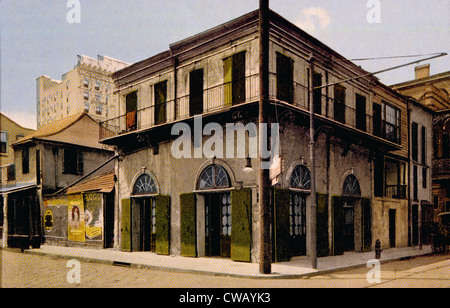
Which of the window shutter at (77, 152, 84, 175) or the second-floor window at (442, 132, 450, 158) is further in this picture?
the second-floor window at (442, 132, 450, 158)

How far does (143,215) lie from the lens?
18.7 meters

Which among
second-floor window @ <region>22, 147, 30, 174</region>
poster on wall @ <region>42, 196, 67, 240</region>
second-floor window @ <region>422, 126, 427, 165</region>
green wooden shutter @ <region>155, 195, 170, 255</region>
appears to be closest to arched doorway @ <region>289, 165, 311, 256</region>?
green wooden shutter @ <region>155, 195, 170, 255</region>

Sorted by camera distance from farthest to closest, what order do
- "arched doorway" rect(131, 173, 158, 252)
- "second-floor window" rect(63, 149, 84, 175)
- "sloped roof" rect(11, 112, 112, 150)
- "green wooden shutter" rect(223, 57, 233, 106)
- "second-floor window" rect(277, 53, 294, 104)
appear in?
"second-floor window" rect(63, 149, 84, 175) → "sloped roof" rect(11, 112, 112, 150) → "arched doorway" rect(131, 173, 158, 252) → "green wooden shutter" rect(223, 57, 233, 106) → "second-floor window" rect(277, 53, 294, 104)

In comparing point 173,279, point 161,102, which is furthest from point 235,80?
point 173,279

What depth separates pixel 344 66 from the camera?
19.0 meters

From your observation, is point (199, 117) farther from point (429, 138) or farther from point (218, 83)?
point (429, 138)

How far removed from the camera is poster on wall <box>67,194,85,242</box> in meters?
20.7

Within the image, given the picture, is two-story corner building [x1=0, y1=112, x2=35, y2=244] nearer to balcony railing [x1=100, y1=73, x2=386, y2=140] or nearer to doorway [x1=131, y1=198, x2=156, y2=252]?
doorway [x1=131, y1=198, x2=156, y2=252]

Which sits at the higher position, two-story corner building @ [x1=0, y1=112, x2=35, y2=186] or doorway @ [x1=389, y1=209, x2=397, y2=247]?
two-story corner building @ [x1=0, y1=112, x2=35, y2=186]

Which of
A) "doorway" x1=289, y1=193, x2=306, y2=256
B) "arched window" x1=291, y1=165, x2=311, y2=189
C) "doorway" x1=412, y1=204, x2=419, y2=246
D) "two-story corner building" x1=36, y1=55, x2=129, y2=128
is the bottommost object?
"doorway" x1=412, y1=204, x2=419, y2=246

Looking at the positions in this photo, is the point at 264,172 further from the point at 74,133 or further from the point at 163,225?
the point at 74,133

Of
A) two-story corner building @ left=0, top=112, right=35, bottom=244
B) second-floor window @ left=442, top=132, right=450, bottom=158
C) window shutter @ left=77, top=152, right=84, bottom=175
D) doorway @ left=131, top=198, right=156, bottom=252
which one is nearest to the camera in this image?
doorway @ left=131, top=198, right=156, bottom=252

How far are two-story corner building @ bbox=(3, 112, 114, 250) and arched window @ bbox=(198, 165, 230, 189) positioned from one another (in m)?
12.8

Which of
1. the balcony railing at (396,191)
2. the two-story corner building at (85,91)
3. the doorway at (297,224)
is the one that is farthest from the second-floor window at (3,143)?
the balcony railing at (396,191)
